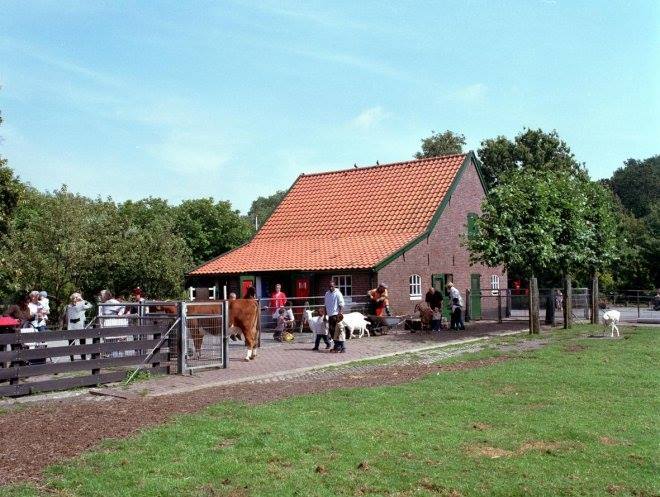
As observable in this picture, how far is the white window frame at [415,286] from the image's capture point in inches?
1131

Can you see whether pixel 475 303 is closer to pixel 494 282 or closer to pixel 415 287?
pixel 494 282

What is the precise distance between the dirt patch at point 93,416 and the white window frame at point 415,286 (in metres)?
14.8

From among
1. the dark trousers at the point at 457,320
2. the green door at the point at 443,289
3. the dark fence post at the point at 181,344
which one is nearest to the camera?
the dark fence post at the point at 181,344

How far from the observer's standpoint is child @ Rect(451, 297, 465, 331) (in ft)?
83.9

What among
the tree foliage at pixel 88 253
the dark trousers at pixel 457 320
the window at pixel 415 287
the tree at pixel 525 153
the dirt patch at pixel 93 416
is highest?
the tree at pixel 525 153

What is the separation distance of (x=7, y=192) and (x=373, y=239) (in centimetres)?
1363

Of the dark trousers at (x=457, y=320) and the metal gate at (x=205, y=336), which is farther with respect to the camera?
the dark trousers at (x=457, y=320)

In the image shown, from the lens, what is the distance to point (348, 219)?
32500 millimetres

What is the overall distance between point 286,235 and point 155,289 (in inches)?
249

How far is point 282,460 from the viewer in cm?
715

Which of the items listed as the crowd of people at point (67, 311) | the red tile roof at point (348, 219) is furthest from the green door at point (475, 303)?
the crowd of people at point (67, 311)

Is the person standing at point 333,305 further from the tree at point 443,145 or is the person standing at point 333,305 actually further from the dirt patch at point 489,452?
the tree at point 443,145

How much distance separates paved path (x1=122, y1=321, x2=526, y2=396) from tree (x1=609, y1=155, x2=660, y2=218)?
61811 millimetres

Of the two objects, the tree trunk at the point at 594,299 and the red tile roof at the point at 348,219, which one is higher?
the red tile roof at the point at 348,219
